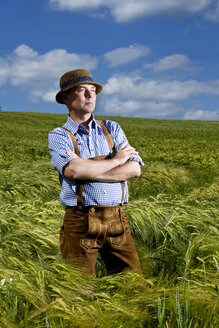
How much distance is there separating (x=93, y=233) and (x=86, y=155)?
662 mm

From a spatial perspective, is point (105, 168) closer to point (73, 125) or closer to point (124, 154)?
point (124, 154)

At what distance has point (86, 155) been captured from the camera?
9.69 ft

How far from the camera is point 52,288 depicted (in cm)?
304

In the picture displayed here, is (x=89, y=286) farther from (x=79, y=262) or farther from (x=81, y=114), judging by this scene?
(x=81, y=114)

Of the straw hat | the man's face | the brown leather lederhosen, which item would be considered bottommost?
the brown leather lederhosen

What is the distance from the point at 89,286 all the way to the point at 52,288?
0.33 m

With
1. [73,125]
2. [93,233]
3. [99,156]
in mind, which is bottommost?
[93,233]

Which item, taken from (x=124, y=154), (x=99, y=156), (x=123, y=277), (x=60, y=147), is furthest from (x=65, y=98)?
(x=123, y=277)

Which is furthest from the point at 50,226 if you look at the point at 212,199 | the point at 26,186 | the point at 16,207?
the point at 212,199

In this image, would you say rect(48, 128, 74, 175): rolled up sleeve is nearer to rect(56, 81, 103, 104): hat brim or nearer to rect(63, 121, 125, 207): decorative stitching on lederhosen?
rect(63, 121, 125, 207): decorative stitching on lederhosen

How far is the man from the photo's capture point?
9.18 feet

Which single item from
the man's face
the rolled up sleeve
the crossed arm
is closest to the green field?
the crossed arm

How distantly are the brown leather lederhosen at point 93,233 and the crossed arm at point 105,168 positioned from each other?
13cm

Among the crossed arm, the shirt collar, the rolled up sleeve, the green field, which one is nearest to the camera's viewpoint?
the green field
